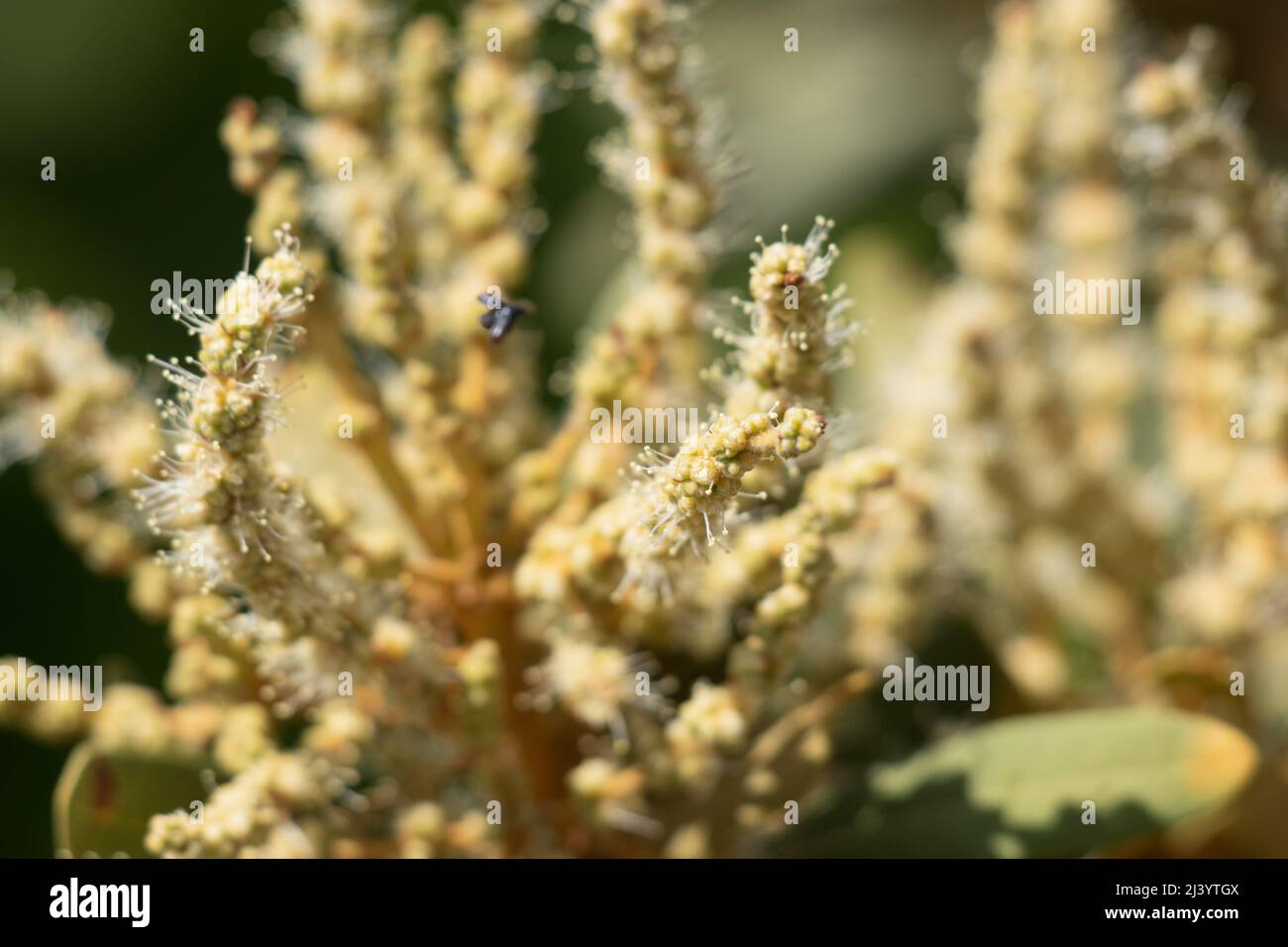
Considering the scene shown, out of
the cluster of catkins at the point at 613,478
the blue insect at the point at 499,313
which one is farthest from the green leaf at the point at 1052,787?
the blue insect at the point at 499,313

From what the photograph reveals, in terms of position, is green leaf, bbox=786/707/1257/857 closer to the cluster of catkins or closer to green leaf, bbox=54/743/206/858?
the cluster of catkins

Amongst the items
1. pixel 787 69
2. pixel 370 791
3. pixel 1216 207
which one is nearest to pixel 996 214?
pixel 1216 207

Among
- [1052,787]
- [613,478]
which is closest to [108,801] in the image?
[613,478]

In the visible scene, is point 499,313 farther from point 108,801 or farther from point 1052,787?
point 1052,787

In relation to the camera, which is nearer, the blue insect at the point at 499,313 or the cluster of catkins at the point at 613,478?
the cluster of catkins at the point at 613,478

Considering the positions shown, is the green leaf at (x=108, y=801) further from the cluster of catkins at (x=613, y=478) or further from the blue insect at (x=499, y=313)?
the blue insect at (x=499, y=313)

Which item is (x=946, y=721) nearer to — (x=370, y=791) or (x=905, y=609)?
(x=905, y=609)
